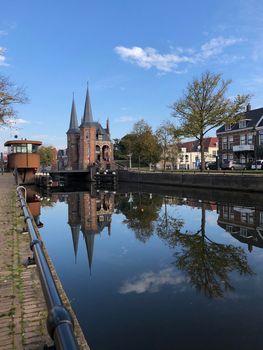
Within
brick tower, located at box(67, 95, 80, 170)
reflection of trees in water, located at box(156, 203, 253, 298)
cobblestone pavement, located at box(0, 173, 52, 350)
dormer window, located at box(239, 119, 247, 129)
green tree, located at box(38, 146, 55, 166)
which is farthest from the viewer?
green tree, located at box(38, 146, 55, 166)

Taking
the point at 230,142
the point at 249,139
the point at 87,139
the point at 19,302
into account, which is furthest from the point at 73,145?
the point at 19,302

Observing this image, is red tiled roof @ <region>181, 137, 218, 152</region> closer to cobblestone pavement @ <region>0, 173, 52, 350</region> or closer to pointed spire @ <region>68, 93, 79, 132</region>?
pointed spire @ <region>68, 93, 79, 132</region>

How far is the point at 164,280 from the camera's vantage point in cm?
883

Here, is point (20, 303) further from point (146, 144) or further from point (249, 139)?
point (146, 144)

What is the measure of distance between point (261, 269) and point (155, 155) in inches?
2268

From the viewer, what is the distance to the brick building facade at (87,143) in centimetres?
7462

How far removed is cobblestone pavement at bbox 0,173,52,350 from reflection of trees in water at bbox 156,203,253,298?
13.5 feet

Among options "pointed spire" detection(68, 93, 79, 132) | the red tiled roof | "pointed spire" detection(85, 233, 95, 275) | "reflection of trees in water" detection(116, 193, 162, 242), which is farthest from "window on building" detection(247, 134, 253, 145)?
"pointed spire" detection(85, 233, 95, 275)

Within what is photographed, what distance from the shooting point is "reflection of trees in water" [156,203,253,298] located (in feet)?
27.7

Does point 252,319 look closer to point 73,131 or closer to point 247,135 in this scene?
point 247,135

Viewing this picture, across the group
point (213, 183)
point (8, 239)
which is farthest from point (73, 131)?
point (8, 239)

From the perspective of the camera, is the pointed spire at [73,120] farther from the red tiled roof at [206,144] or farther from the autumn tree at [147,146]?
the red tiled roof at [206,144]

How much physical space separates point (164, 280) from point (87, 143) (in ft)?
223

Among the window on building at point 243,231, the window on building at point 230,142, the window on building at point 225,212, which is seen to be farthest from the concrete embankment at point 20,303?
the window on building at point 230,142
